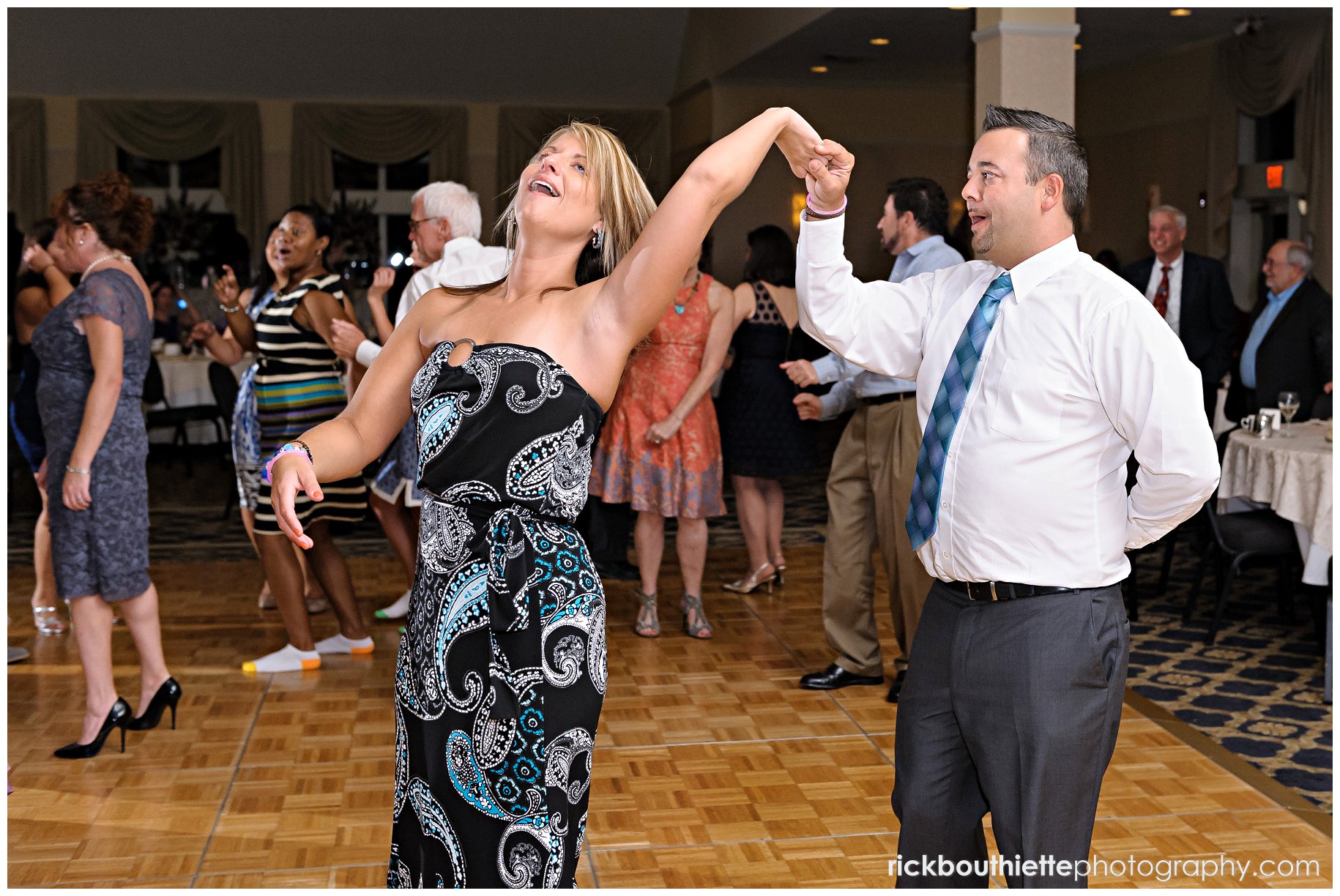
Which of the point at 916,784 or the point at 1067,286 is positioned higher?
the point at 1067,286

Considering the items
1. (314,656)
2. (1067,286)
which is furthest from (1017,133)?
(314,656)

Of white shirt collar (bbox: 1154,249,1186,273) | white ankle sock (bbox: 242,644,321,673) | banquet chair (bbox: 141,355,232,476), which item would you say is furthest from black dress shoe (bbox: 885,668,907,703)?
banquet chair (bbox: 141,355,232,476)

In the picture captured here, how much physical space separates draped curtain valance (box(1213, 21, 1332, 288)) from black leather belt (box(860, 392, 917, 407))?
699 centimetres

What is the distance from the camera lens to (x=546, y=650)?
1938 millimetres

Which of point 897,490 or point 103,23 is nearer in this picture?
point 897,490

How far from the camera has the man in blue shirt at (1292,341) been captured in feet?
23.0

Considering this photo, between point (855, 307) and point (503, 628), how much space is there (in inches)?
30.4

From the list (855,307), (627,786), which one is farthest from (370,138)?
(855,307)

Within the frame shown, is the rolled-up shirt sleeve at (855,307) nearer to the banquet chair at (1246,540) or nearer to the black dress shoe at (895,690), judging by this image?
the black dress shoe at (895,690)

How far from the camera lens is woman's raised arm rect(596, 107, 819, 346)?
1.79 metres

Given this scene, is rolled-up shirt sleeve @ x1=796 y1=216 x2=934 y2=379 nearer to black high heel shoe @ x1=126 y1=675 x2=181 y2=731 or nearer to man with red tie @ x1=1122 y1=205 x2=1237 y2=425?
black high heel shoe @ x1=126 y1=675 x2=181 y2=731

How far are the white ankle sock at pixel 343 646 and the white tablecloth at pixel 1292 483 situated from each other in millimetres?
3390

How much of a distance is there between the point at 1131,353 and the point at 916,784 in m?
0.75

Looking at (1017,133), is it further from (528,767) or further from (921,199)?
(921,199)
